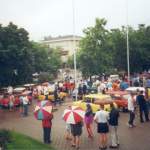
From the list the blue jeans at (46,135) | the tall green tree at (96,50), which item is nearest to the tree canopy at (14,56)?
the tall green tree at (96,50)

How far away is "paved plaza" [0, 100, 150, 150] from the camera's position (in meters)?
17.2

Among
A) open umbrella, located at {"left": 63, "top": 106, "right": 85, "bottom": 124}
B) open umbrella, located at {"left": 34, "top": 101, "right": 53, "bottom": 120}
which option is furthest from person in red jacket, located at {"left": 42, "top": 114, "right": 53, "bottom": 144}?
open umbrella, located at {"left": 63, "top": 106, "right": 85, "bottom": 124}

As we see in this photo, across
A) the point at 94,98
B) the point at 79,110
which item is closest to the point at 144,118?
the point at 94,98

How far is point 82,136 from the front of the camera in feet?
63.4

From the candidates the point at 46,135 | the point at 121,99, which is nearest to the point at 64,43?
the point at 121,99

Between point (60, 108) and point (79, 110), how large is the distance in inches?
563

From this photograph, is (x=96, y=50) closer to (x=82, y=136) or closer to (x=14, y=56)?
(x=14, y=56)

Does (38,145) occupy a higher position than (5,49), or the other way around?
(5,49)

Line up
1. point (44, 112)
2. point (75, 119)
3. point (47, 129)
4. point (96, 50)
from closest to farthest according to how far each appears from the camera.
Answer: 1. point (75, 119)
2. point (44, 112)
3. point (47, 129)
4. point (96, 50)

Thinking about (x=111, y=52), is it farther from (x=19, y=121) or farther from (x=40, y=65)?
(x=19, y=121)

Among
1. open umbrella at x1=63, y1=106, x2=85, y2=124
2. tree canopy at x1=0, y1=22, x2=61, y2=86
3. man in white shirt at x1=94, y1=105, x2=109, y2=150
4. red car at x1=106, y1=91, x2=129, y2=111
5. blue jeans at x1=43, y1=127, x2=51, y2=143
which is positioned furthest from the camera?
tree canopy at x1=0, y1=22, x2=61, y2=86

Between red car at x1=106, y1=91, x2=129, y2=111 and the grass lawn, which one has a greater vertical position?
red car at x1=106, y1=91, x2=129, y2=111

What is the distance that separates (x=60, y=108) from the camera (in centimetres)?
3125

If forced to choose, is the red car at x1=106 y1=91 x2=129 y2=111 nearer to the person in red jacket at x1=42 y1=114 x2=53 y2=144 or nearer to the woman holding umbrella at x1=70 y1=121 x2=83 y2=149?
the person in red jacket at x1=42 y1=114 x2=53 y2=144
